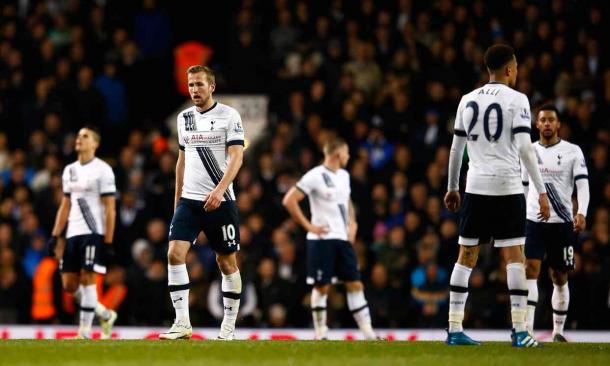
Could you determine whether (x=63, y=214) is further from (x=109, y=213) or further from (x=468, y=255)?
(x=468, y=255)

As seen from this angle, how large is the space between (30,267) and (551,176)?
9.34 m

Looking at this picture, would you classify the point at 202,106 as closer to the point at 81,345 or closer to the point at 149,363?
the point at 81,345

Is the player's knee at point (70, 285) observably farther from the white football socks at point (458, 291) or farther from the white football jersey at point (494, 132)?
the white football jersey at point (494, 132)

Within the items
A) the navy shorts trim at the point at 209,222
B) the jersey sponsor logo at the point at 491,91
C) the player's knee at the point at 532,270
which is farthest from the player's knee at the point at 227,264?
the player's knee at the point at 532,270

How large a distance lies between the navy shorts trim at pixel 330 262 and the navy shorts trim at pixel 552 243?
285cm

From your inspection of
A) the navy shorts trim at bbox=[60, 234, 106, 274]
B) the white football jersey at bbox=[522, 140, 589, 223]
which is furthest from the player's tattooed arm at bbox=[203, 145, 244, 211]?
the white football jersey at bbox=[522, 140, 589, 223]

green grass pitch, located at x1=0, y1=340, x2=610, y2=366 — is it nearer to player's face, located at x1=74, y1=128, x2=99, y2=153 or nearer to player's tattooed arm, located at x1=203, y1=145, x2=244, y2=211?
player's tattooed arm, located at x1=203, y1=145, x2=244, y2=211

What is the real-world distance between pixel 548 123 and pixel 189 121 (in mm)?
4004

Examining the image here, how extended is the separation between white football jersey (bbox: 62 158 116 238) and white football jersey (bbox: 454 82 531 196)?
5.30 metres

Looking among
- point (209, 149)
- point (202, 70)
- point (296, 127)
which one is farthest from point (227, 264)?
point (296, 127)

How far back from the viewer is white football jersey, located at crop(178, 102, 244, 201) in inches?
435

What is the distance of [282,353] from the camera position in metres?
9.38

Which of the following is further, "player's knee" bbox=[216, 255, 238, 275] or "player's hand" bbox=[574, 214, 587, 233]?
"player's hand" bbox=[574, 214, 587, 233]

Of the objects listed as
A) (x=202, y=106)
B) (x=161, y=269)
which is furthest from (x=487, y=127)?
(x=161, y=269)
